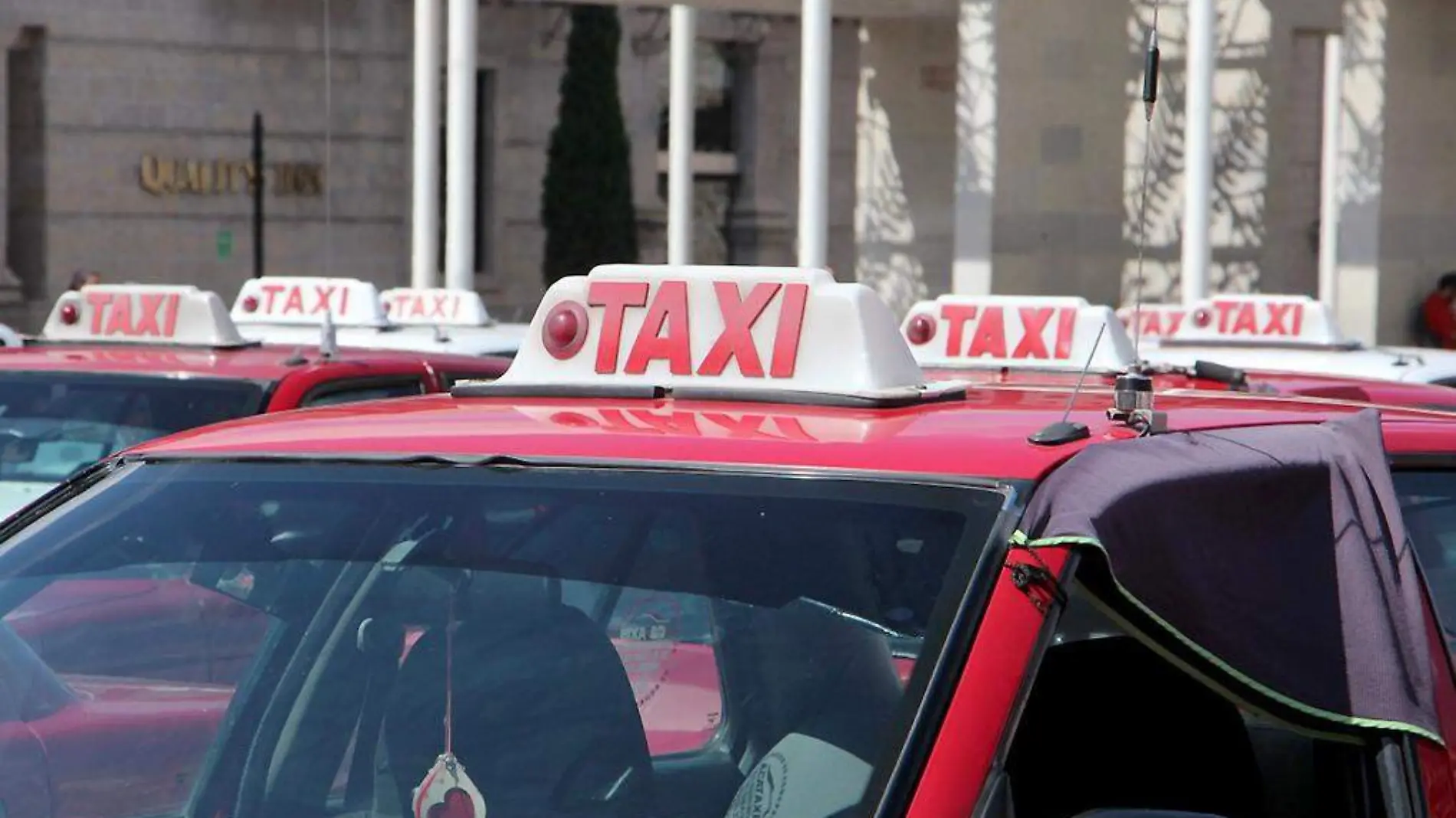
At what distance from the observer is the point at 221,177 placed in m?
32.3

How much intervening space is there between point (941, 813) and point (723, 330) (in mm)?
1128

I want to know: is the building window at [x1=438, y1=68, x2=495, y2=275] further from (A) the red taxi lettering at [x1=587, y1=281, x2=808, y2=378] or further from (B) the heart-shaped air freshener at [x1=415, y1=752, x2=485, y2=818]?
(B) the heart-shaped air freshener at [x1=415, y1=752, x2=485, y2=818]

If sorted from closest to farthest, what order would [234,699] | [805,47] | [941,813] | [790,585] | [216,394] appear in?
[941,813] < [790,585] < [234,699] < [216,394] < [805,47]

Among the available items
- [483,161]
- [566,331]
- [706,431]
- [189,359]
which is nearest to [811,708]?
[706,431]

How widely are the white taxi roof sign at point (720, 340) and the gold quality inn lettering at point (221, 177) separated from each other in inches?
1139

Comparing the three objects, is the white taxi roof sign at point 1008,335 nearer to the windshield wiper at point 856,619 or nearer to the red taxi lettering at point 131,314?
the red taxi lettering at point 131,314

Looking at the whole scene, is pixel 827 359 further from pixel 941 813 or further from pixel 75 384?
pixel 75 384

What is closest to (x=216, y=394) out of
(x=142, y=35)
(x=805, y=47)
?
(x=805, y=47)

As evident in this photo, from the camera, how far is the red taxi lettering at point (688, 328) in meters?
3.33

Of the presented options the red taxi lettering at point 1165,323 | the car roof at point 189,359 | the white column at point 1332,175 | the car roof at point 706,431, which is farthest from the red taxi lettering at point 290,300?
the white column at point 1332,175

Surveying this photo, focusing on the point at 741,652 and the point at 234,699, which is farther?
the point at 234,699

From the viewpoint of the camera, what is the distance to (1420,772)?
9.63 ft

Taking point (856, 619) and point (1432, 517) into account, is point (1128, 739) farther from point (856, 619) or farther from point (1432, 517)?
point (1432, 517)

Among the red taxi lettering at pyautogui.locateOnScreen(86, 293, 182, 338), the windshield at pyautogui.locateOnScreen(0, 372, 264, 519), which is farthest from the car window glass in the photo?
the red taxi lettering at pyautogui.locateOnScreen(86, 293, 182, 338)
